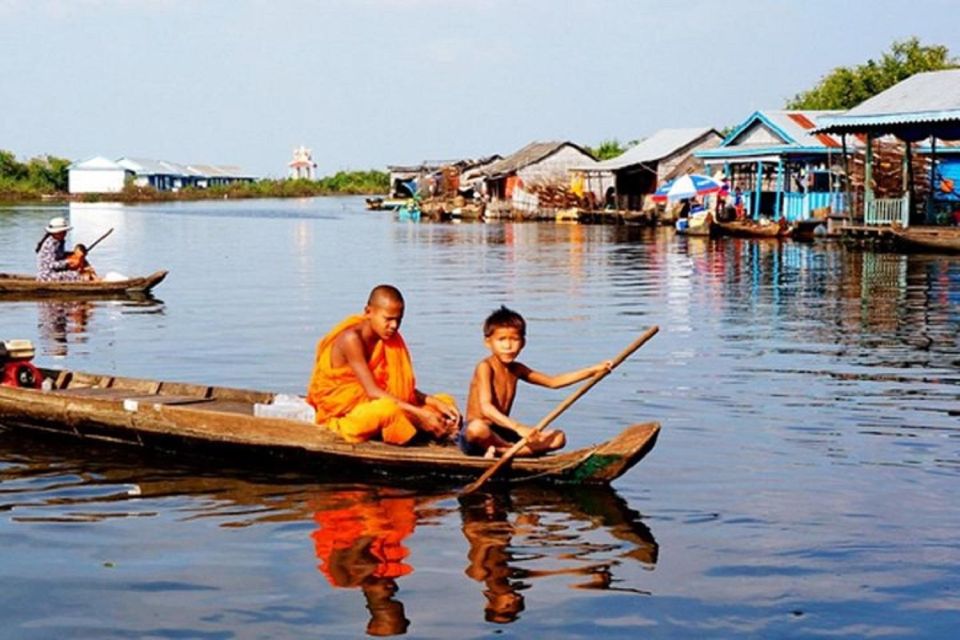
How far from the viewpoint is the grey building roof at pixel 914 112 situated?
A: 2556 cm

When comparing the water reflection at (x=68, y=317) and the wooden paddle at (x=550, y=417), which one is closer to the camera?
the wooden paddle at (x=550, y=417)

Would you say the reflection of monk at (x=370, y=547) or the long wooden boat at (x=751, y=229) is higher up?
the long wooden boat at (x=751, y=229)

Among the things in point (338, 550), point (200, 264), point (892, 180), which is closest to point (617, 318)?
point (338, 550)

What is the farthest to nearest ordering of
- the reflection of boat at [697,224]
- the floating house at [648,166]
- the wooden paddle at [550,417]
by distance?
the floating house at [648,166]
the reflection of boat at [697,224]
the wooden paddle at [550,417]

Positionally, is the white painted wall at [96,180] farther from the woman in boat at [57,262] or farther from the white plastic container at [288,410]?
the white plastic container at [288,410]

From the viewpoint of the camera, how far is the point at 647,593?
5.60m

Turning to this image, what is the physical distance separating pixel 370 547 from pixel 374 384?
52.9 inches

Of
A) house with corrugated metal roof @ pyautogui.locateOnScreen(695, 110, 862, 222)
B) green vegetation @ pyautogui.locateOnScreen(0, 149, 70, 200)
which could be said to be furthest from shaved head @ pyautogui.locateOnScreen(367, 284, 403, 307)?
green vegetation @ pyautogui.locateOnScreen(0, 149, 70, 200)

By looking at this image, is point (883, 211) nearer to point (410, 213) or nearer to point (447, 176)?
point (410, 213)

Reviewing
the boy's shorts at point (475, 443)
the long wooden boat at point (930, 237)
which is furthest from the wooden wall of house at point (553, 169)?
the boy's shorts at point (475, 443)

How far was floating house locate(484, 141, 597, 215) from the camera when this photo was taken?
182 ft

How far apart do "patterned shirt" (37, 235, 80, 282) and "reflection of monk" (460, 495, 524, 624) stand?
13.0 metres

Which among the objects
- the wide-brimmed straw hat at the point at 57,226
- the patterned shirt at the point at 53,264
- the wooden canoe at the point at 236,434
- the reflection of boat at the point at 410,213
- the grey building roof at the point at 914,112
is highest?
the grey building roof at the point at 914,112

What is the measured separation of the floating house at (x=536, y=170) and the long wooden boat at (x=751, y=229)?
762 inches
